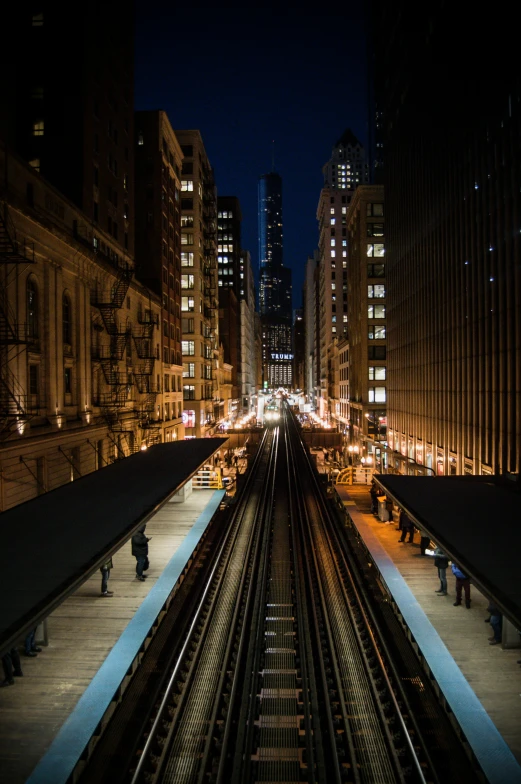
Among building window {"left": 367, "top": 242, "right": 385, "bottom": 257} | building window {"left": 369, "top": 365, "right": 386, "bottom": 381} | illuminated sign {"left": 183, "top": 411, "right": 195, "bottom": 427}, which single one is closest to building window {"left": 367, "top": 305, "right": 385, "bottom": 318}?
building window {"left": 369, "top": 365, "right": 386, "bottom": 381}

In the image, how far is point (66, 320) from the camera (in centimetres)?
2947

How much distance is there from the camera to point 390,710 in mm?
12047

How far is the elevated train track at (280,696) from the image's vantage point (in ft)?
33.4

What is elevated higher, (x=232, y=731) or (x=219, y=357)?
(x=219, y=357)

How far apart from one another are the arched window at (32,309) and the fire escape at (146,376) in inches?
628

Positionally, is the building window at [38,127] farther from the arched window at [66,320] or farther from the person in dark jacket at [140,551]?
Result: the person in dark jacket at [140,551]

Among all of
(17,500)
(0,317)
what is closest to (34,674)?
(17,500)

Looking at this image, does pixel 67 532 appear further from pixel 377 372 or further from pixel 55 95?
pixel 377 372

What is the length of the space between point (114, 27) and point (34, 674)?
150 ft

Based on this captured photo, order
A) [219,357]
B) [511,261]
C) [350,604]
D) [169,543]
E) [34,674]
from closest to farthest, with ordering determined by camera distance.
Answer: [34,674] → [350,604] → [169,543] → [511,261] → [219,357]

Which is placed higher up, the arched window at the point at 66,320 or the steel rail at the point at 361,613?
the arched window at the point at 66,320

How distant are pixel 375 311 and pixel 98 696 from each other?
59996 millimetres

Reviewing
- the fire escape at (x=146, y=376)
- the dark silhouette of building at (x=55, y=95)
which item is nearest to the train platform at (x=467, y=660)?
the fire escape at (x=146, y=376)

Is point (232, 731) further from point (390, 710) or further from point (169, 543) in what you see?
point (169, 543)
